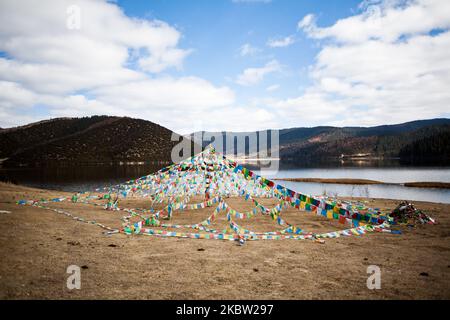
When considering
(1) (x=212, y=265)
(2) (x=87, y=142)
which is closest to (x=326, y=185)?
(1) (x=212, y=265)

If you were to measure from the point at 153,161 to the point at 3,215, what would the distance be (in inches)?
3631

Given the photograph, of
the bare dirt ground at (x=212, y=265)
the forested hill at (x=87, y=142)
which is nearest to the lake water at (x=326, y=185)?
the bare dirt ground at (x=212, y=265)

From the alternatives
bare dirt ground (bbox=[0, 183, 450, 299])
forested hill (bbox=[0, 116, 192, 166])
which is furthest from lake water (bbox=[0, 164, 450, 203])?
forested hill (bbox=[0, 116, 192, 166])

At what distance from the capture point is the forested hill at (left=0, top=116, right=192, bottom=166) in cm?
9394

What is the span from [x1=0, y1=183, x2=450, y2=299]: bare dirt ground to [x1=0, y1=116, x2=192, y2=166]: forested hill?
9434cm

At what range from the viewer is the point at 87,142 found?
101562mm

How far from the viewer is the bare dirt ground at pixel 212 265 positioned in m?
4.52

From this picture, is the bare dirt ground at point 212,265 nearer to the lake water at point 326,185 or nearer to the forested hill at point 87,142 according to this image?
the lake water at point 326,185

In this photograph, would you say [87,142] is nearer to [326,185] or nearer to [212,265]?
[326,185]

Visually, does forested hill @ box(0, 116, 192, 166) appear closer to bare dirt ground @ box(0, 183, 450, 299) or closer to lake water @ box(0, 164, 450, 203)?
lake water @ box(0, 164, 450, 203)

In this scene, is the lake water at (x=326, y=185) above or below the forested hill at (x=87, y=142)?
below

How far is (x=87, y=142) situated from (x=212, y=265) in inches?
4304

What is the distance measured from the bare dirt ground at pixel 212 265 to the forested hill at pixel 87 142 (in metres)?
94.3

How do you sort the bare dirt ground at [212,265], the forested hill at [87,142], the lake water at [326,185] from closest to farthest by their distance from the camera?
the bare dirt ground at [212,265]
the lake water at [326,185]
the forested hill at [87,142]
